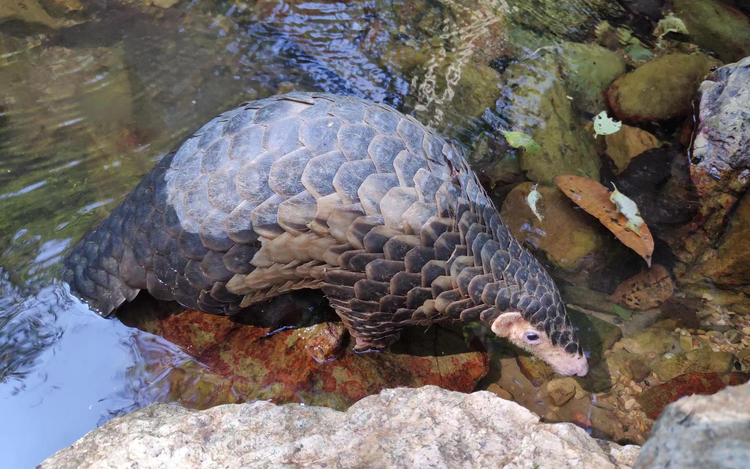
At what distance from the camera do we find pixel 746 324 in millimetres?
3939

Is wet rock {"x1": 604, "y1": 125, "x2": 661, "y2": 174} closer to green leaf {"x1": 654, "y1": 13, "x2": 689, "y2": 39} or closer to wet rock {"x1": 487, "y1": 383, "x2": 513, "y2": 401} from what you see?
green leaf {"x1": 654, "y1": 13, "x2": 689, "y2": 39}

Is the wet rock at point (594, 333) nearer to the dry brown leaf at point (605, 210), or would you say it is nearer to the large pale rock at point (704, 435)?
the dry brown leaf at point (605, 210)

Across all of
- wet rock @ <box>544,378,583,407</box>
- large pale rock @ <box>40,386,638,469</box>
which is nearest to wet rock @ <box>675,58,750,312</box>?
wet rock @ <box>544,378,583,407</box>

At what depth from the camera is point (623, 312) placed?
4.02 m

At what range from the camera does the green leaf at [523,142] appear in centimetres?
441

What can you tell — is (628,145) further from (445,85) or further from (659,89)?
(445,85)

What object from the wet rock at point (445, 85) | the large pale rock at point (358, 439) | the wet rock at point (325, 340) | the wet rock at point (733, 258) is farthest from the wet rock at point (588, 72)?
the large pale rock at point (358, 439)

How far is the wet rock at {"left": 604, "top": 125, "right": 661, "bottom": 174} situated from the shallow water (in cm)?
20

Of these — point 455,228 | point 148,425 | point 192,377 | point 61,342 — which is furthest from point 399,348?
point 61,342

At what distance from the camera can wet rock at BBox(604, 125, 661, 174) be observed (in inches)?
180

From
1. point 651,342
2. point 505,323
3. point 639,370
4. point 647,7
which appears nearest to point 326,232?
point 505,323

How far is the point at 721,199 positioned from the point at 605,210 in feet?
3.44

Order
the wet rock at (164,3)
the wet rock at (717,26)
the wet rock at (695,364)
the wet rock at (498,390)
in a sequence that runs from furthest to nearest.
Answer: the wet rock at (717,26) < the wet rock at (164,3) < the wet rock at (695,364) < the wet rock at (498,390)

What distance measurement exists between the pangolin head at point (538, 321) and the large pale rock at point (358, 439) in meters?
0.90
